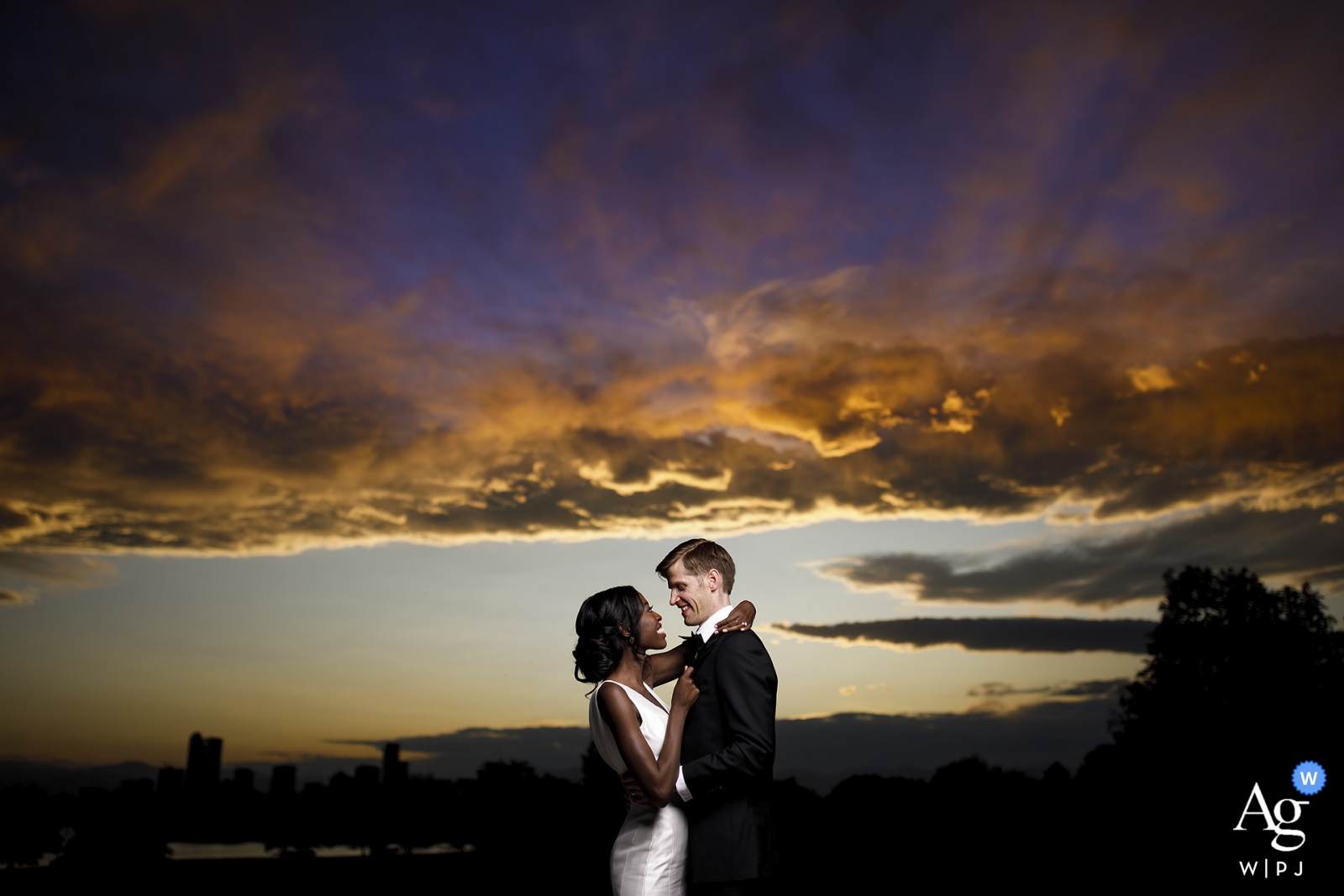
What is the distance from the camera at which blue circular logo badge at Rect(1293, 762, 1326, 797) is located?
18.2 metres

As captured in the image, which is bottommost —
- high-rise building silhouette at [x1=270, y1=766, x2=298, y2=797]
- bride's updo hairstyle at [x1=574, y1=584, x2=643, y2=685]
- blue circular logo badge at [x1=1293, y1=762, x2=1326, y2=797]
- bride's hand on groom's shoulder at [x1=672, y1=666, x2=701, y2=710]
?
high-rise building silhouette at [x1=270, y1=766, x2=298, y2=797]

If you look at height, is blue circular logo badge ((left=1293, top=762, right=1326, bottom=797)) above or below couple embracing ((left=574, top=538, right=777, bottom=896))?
below

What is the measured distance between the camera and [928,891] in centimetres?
1867

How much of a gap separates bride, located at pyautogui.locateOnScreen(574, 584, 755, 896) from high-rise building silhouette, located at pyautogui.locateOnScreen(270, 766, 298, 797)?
62.3 meters

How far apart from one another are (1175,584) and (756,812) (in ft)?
150

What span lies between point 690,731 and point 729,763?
37cm

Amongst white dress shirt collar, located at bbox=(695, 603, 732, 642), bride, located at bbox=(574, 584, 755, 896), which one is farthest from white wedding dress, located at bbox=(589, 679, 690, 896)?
white dress shirt collar, located at bbox=(695, 603, 732, 642)

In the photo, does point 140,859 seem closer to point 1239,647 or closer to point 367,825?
point 367,825

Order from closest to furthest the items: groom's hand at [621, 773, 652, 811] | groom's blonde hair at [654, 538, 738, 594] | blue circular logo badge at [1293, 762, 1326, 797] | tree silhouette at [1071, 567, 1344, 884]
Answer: groom's hand at [621, 773, 652, 811]
groom's blonde hair at [654, 538, 738, 594]
blue circular logo badge at [1293, 762, 1326, 797]
tree silhouette at [1071, 567, 1344, 884]

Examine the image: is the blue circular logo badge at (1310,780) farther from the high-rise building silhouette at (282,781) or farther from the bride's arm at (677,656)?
the high-rise building silhouette at (282,781)

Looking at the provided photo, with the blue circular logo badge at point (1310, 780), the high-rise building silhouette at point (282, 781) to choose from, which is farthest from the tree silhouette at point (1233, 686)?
the high-rise building silhouette at point (282, 781)

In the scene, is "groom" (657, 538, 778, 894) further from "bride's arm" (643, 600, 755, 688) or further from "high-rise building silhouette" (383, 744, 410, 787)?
"high-rise building silhouette" (383, 744, 410, 787)

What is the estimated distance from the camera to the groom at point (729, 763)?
4293 mm

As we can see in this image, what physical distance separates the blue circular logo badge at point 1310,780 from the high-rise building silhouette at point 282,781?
55834mm
